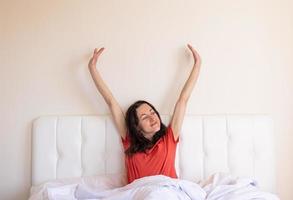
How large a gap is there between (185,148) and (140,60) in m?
0.60

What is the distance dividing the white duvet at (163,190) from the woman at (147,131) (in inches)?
7.8

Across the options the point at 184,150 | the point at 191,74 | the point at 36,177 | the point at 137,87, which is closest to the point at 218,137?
the point at 184,150

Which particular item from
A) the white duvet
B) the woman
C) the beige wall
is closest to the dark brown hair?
the woman

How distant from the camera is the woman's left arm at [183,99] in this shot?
6.38 feet

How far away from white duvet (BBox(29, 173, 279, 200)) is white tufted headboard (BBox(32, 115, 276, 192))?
139 mm

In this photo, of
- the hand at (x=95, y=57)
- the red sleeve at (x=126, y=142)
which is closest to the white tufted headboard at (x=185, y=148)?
the red sleeve at (x=126, y=142)

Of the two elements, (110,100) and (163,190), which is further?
(110,100)

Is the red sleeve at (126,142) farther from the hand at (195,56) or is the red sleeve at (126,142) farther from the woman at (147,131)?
the hand at (195,56)

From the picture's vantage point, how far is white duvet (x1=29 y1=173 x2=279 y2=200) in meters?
1.55

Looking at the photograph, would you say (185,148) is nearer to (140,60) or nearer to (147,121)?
(147,121)

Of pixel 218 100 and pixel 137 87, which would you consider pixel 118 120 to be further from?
pixel 218 100

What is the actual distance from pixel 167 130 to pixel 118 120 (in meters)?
0.29

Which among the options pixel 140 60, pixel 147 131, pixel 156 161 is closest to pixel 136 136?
pixel 147 131

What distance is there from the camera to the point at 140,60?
2.10m
